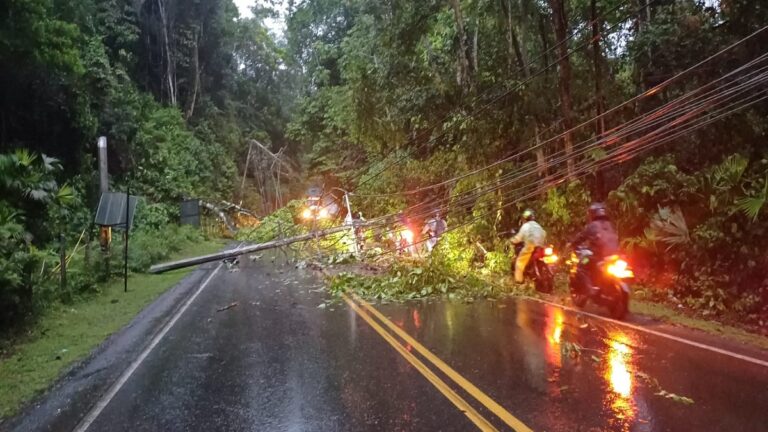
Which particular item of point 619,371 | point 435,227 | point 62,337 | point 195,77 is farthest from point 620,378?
point 195,77

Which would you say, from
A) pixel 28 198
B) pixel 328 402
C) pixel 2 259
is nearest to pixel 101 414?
pixel 328 402

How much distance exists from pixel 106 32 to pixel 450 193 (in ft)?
84.4

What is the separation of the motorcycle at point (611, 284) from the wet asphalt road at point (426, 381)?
1.53 ft

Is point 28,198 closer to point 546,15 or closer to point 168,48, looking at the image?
point 546,15

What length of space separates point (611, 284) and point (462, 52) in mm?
10333

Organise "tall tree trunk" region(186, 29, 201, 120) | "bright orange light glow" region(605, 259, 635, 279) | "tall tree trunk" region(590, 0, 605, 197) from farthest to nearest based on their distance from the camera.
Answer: "tall tree trunk" region(186, 29, 201, 120) < "tall tree trunk" region(590, 0, 605, 197) < "bright orange light glow" region(605, 259, 635, 279)

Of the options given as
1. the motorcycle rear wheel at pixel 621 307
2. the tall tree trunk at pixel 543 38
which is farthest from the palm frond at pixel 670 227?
the tall tree trunk at pixel 543 38

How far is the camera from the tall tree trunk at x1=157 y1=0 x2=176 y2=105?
1529 inches

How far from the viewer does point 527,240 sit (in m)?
11.4

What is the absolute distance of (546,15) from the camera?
16.9 meters

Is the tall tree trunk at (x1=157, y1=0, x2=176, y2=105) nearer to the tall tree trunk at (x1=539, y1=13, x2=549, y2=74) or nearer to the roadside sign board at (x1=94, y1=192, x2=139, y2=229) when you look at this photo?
the roadside sign board at (x1=94, y1=192, x2=139, y2=229)

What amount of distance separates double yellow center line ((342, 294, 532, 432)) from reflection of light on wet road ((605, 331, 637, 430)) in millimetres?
894

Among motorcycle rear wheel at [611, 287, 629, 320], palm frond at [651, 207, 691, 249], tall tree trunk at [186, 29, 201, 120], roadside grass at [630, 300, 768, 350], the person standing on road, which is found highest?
tall tree trunk at [186, 29, 201, 120]

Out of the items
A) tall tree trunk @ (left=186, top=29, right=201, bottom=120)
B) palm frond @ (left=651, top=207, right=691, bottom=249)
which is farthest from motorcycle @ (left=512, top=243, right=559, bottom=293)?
tall tree trunk @ (left=186, top=29, right=201, bottom=120)
